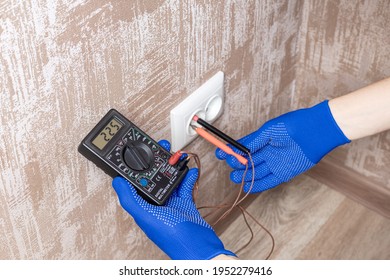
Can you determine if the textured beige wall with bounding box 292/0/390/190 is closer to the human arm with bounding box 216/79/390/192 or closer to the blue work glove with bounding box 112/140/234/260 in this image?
the human arm with bounding box 216/79/390/192

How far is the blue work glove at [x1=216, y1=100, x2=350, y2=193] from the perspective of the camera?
41.0 inches

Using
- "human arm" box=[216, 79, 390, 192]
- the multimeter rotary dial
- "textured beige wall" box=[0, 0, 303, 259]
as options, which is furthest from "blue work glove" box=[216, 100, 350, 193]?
the multimeter rotary dial

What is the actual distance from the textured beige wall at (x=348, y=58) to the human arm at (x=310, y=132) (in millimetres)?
175

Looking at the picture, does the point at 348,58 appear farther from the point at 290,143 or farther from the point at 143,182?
the point at 143,182

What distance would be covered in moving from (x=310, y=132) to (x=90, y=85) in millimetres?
424

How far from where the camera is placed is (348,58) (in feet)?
3.96

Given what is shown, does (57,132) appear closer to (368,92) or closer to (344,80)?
(368,92)

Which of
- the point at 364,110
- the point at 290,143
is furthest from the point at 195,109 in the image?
the point at 364,110

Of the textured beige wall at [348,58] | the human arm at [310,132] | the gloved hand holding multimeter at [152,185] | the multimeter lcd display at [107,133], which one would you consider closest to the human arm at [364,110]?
the human arm at [310,132]

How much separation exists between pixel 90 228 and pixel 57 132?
223 millimetres

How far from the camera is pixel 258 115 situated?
1267mm

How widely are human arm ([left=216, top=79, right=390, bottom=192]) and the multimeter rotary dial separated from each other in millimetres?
214

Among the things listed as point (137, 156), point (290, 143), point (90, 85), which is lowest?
point (290, 143)

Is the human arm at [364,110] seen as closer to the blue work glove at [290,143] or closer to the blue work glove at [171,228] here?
the blue work glove at [290,143]
